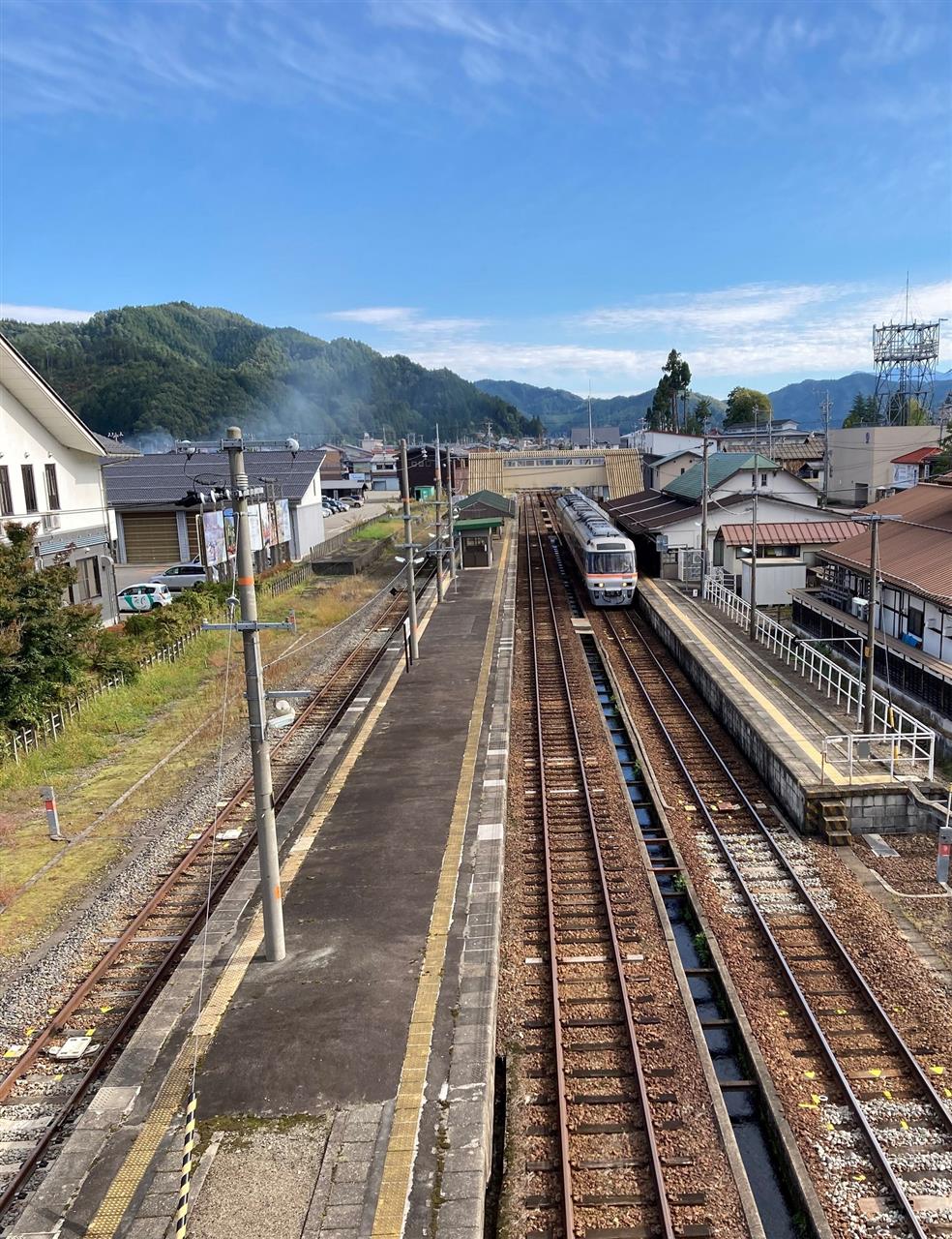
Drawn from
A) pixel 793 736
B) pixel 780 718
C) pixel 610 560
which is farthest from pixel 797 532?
pixel 793 736

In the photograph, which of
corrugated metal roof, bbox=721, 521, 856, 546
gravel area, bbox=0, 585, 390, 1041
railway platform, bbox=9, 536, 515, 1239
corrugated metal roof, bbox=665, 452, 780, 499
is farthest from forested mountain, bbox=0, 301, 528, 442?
railway platform, bbox=9, 536, 515, 1239

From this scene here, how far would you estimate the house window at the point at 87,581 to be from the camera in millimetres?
26594

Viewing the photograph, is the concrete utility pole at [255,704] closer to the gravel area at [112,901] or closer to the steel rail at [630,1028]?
the gravel area at [112,901]

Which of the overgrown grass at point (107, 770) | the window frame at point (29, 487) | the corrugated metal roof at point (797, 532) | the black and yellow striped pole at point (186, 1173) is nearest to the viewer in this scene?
the black and yellow striped pole at point (186, 1173)

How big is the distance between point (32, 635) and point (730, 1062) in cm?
1457

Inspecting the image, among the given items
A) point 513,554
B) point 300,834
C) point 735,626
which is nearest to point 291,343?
point 513,554

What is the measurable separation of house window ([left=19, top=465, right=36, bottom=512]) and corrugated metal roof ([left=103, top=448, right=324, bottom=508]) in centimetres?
1194

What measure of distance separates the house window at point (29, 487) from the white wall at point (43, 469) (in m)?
0.12

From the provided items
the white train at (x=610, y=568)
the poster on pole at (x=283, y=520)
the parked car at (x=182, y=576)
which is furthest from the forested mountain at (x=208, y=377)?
the white train at (x=610, y=568)

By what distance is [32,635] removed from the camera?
56.9 feet

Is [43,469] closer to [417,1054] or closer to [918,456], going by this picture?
[417,1054]

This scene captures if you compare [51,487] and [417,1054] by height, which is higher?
[51,487]

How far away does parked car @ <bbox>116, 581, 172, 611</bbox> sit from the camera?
29.6 meters

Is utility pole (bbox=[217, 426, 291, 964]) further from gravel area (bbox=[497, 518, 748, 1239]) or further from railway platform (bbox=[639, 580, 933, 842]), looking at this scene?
railway platform (bbox=[639, 580, 933, 842])
